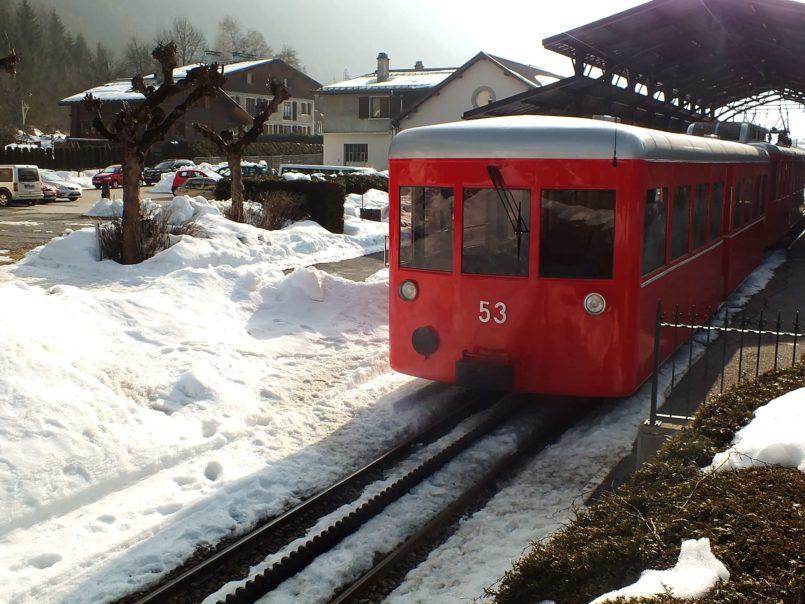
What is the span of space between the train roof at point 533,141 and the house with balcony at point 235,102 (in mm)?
48945

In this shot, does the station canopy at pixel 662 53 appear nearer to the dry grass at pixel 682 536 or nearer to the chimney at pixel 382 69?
the dry grass at pixel 682 536

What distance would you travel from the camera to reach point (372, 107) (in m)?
58.1

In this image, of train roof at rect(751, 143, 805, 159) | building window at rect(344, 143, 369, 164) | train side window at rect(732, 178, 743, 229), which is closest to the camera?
train side window at rect(732, 178, 743, 229)

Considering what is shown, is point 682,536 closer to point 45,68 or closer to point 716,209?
point 716,209

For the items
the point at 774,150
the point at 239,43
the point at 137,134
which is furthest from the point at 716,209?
the point at 239,43

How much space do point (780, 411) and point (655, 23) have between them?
52.1ft

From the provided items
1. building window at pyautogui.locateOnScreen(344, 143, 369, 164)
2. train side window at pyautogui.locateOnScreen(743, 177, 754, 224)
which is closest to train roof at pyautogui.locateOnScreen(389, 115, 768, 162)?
train side window at pyautogui.locateOnScreen(743, 177, 754, 224)

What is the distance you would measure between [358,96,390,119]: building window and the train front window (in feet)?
165

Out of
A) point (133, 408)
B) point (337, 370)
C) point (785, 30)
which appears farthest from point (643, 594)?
point (785, 30)

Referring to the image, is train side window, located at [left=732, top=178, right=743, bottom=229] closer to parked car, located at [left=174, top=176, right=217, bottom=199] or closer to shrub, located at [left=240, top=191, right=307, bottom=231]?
shrub, located at [left=240, top=191, right=307, bottom=231]

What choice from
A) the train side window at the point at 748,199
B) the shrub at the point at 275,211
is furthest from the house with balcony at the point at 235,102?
the train side window at the point at 748,199

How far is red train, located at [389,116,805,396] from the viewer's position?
7.87 meters

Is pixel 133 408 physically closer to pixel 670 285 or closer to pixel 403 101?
pixel 670 285

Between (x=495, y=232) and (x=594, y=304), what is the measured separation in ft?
3.66
